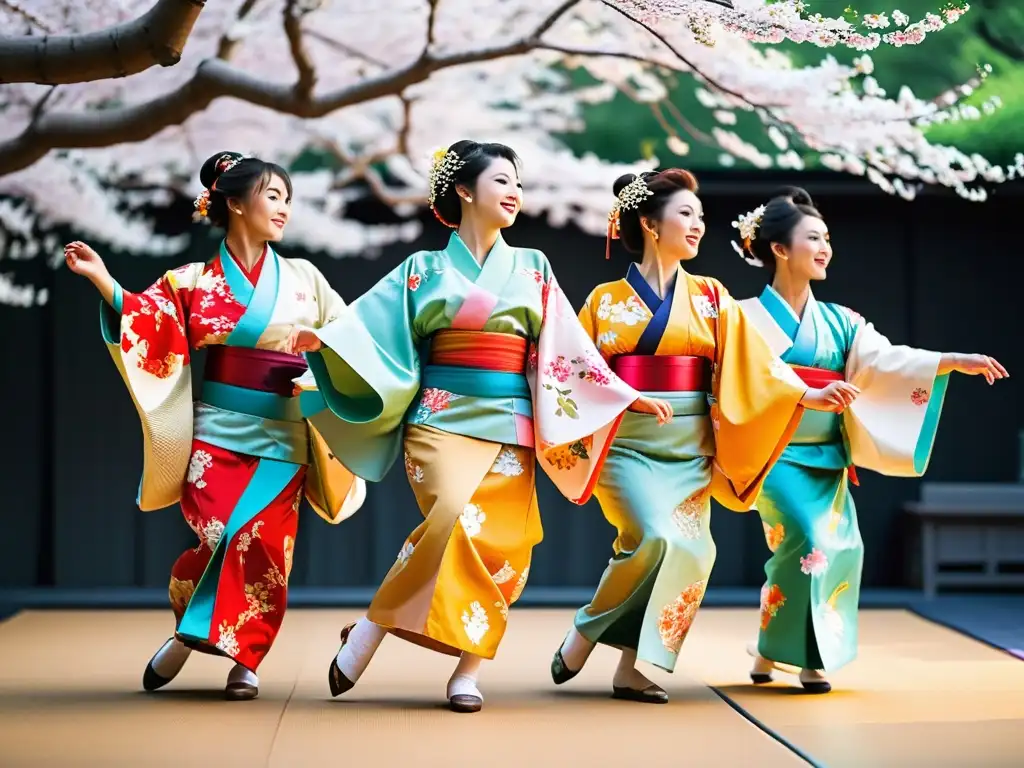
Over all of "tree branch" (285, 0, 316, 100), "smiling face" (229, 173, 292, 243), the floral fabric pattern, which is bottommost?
the floral fabric pattern

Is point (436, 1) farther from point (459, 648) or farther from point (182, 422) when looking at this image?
point (459, 648)

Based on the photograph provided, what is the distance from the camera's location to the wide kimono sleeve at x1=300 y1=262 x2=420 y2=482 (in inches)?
171

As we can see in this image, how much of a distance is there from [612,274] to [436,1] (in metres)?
2.90

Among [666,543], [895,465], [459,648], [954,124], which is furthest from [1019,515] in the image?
[459,648]

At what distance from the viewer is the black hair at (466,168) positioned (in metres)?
4.58

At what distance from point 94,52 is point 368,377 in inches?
49.0

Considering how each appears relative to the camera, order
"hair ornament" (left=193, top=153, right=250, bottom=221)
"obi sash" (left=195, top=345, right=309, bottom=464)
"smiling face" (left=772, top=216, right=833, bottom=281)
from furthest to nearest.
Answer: "smiling face" (left=772, top=216, right=833, bottom=281) → "hair ornament" (left=193, top=153, right=250, bottom=221) → "obi sash" (left=195, top=345, right=309, bottom=464)

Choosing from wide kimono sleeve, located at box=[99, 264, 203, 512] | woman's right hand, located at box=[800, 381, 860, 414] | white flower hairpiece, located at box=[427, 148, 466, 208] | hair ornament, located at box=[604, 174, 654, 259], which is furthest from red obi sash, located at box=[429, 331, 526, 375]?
woman's right hand, located at box=[800, 381, 860, 414]

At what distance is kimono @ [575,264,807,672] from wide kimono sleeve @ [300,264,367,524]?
0.89 m

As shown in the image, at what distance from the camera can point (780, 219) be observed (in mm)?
5180

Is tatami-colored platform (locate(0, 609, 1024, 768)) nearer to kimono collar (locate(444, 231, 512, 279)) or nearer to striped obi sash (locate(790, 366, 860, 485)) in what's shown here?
striped obi sash (locate(790, 366, 860, 485))

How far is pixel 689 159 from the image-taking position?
842 centimetres

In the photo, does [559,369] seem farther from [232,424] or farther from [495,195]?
[232,424]

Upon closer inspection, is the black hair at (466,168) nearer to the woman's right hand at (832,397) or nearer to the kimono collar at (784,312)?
the kimono collar at (784,312)
